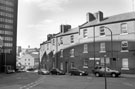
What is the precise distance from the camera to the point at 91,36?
39344 mm

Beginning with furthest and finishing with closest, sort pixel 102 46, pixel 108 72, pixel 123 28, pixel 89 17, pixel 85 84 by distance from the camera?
pixel 89 17 < pixel 102 46 < pixel 123 28 < pixel 108 72 < pixel 85 84

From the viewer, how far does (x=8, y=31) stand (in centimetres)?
7875

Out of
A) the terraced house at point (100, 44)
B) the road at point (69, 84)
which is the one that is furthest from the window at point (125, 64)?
the road at point (69, 84)

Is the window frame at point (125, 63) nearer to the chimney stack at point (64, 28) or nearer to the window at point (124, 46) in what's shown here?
the window at point (124, 46)

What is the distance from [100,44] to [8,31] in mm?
53133

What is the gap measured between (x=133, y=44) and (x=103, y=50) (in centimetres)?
631

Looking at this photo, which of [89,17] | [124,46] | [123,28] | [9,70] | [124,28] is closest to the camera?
[124,46]

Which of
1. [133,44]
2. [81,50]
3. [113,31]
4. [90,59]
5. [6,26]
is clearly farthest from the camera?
[6,26]

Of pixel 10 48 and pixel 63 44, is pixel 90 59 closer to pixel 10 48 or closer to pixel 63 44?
pixel 63 44

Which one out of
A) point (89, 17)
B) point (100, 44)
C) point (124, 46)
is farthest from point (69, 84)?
point (89, 17)

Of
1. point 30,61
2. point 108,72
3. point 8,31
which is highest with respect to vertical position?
point 8,31

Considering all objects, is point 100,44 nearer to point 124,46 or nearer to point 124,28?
point 124,46

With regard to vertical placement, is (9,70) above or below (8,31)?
below

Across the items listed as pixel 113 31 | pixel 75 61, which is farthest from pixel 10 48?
pixel 113 31
